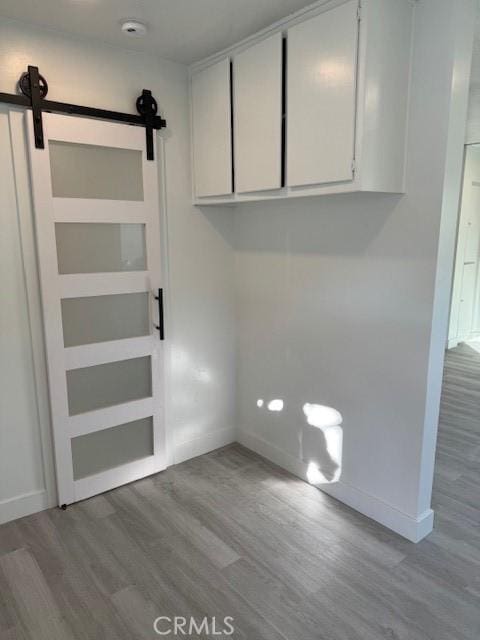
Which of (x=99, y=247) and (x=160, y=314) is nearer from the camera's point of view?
(x=99, y=247)

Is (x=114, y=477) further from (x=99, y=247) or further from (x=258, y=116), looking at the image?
(x=258, y=116)

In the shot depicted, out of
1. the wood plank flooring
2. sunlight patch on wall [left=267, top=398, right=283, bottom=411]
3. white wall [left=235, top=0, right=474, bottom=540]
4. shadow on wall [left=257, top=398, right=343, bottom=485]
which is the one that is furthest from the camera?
sunlight patch on wall [left=267, top=398, right=283, bottom=411]

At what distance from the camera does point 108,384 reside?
2812 millimetres

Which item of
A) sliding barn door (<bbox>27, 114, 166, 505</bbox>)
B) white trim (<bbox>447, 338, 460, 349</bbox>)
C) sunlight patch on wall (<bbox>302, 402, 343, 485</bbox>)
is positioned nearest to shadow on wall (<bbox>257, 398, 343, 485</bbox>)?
sunlight patch on wall (<bbox>302, 402, 343, 485</bbox>)

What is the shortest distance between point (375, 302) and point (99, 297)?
154 centimetres

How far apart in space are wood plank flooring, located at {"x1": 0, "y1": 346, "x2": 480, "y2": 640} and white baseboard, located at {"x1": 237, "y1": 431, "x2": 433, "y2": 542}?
0.05 meters

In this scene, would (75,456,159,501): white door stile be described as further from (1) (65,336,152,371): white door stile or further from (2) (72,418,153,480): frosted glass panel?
(1) (65,336,152,371): white door stile

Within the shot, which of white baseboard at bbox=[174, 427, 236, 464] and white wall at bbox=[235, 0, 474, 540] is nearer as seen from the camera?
white wall at bbox=[235, 0, 474, 540]

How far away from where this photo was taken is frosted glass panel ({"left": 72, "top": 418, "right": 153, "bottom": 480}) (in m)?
2.78

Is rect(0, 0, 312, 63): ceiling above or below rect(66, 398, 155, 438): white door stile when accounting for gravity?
above

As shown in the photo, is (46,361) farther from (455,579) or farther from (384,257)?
(455,579)

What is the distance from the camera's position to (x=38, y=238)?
2.40 metres

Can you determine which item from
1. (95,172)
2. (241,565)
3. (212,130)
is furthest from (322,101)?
(241,565)

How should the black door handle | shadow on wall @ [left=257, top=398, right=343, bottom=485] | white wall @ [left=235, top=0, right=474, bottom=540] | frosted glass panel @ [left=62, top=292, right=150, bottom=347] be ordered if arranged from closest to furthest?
white wall @ [left=235, top=0, right=474, bottom=540] → frosted glass panel @ [left=62, top=292, right=150, bottom=347] → shadow on wall @ [left=257, top=398, right=343, bottom=485] → the black door handle
